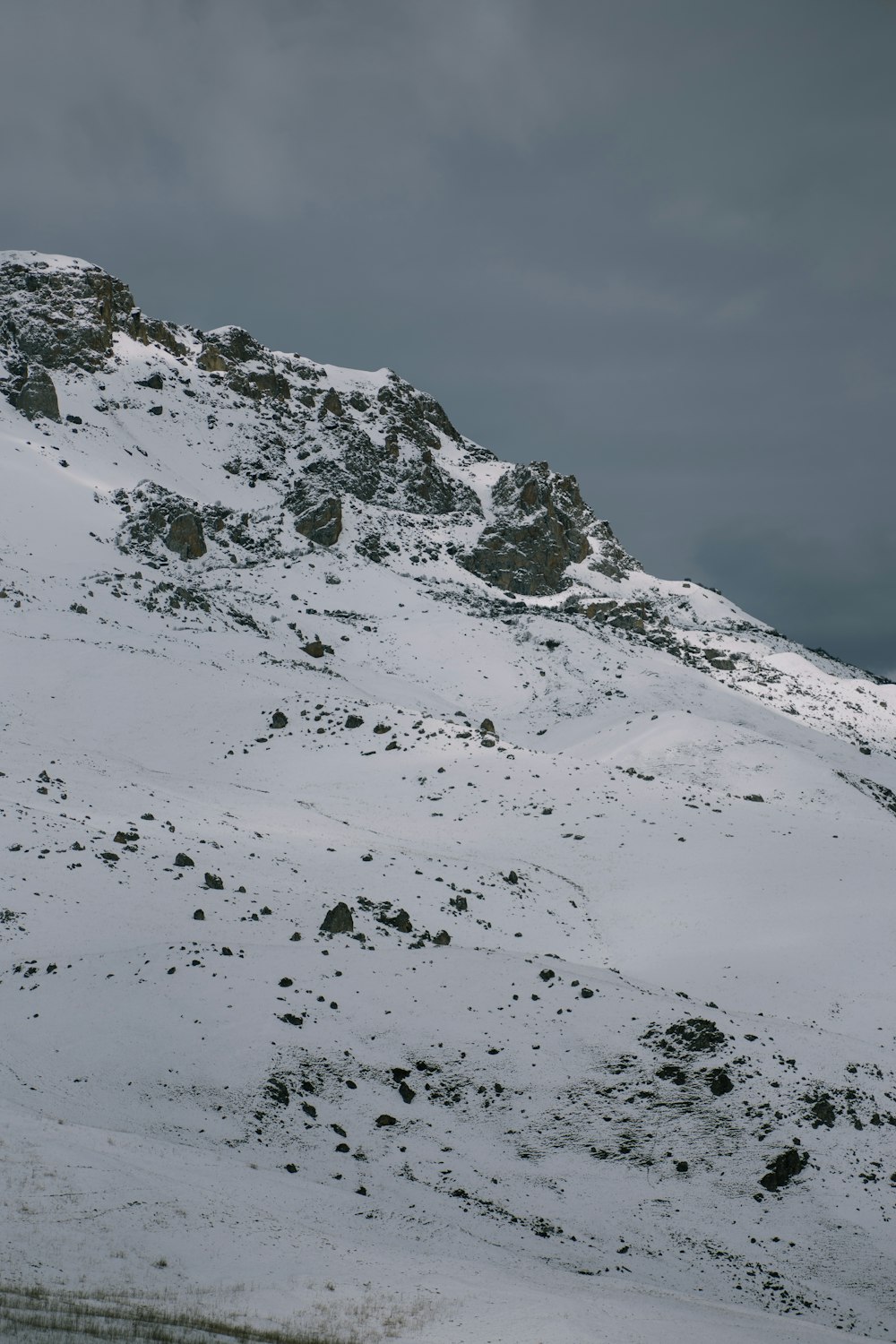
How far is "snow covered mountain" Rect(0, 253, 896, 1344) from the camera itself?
13219 millimetres

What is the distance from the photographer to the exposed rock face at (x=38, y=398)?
101375 millimetres

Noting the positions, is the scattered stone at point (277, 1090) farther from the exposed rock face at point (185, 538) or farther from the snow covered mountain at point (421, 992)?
the exposed rock face at point (185, 538)

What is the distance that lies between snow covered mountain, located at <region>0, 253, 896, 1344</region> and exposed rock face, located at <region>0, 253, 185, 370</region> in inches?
2195

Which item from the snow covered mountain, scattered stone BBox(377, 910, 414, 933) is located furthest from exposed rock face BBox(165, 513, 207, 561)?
scattered stone BBox(377, 910, 414, 933)

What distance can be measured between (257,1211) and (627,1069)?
9128mm

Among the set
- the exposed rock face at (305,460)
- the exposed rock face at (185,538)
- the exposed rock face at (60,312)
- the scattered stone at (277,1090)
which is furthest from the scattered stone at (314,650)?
the exposed rock face at (60,312)

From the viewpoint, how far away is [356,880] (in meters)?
30.0

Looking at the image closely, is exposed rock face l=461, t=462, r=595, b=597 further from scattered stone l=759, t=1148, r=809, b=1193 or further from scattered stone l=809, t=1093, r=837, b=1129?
scattered stone l=759, t=1148, r=809, b=1193

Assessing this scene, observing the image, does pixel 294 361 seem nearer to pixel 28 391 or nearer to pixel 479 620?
pixel 28 391

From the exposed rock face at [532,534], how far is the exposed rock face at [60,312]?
57659 millimetres

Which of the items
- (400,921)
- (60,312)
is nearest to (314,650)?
Answer: (400,921)

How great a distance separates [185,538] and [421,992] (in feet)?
235

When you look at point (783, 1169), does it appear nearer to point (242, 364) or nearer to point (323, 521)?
point (323, 521)

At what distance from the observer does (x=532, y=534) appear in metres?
132
